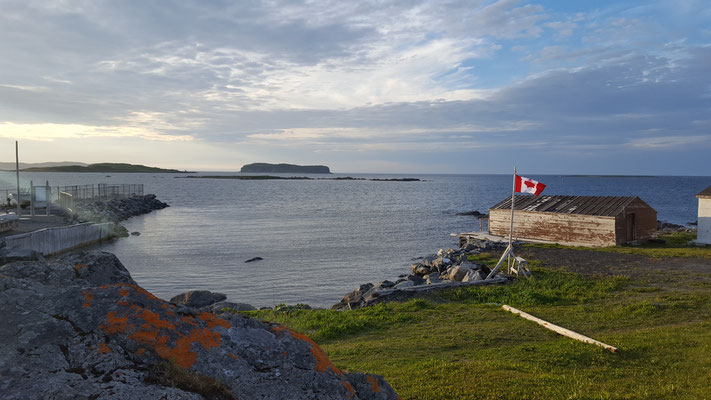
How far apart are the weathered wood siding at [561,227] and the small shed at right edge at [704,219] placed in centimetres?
569

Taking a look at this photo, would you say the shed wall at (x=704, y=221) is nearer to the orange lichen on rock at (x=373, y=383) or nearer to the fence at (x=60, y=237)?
the orange lichen on rock at (x=373, y=383)

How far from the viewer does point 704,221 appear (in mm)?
29641

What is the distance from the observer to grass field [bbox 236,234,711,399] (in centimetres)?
747

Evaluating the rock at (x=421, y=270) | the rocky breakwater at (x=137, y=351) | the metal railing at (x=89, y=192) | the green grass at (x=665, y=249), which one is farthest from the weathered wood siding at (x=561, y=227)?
the metal railing at (x=89, y=192)

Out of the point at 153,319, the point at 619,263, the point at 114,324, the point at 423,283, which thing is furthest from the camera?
the point at 619,263

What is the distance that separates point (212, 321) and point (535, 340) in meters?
9.06

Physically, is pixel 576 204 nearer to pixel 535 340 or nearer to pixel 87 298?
pixel 535 340

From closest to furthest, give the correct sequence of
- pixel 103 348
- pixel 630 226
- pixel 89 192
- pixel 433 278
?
pixel 103 348 < pixel 433 278 < pixel 630 226 < pixel 89 192

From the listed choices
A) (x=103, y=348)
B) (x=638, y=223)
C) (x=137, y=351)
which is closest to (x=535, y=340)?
(x=137, y=351)

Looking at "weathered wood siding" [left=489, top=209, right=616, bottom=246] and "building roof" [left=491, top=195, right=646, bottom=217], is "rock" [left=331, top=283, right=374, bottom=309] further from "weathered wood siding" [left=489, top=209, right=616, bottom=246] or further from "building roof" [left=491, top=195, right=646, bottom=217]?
"building roof" [left=491, top=195, right=646, bottom=217]

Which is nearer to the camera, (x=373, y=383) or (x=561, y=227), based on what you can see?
(x=373, y=383)

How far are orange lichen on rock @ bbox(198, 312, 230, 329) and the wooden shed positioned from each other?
3085cm

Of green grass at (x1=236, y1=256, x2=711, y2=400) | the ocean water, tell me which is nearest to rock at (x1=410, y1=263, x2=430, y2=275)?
the ocean water

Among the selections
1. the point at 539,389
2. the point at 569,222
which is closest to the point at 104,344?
the point at 539,389
